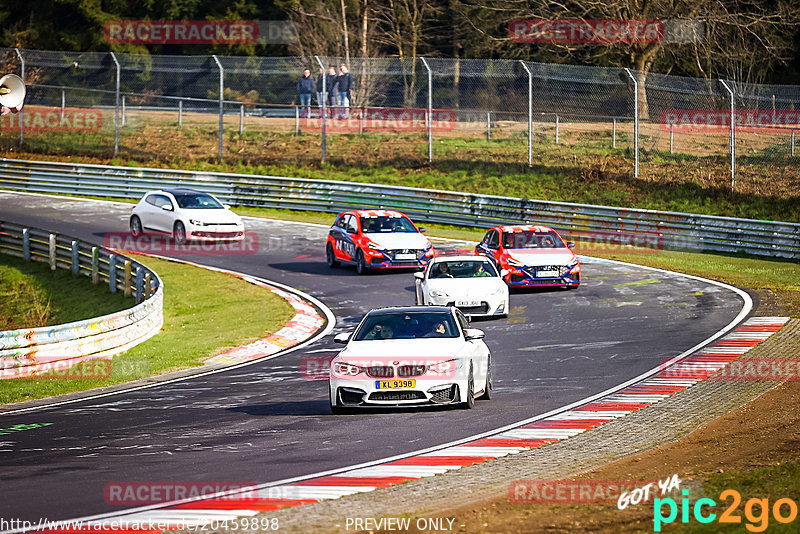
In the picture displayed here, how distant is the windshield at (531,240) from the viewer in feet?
80.1

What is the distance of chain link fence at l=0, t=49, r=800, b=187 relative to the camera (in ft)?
111

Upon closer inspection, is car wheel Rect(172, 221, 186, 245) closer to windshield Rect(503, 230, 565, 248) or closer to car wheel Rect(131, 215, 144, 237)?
car wheel Rect(131, 215, 144, 237)

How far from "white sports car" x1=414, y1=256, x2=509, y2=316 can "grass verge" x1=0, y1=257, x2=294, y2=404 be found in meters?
2.98

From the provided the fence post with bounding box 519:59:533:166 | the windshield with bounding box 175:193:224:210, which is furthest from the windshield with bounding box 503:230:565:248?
the fence post with bounding box 519:59:533:166

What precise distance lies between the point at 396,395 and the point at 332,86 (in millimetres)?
28542

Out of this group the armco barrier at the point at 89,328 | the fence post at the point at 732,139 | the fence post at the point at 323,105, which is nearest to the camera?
the armco barrier at the point at 89,328

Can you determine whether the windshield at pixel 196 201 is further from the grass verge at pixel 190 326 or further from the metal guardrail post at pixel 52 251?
the metal guardrail post at pixel 52 251

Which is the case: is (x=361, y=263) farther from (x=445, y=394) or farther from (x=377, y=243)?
(x=445, y=394)

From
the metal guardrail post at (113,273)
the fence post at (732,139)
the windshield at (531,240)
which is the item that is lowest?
the metal guardrail post at (113,273)

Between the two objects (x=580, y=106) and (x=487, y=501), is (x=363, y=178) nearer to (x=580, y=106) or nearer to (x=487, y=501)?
(x=580, y=106)

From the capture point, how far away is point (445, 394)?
511 inches

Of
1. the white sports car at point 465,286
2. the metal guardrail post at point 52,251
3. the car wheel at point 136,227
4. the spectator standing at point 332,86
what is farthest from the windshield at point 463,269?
the spectator standing at point 332,86

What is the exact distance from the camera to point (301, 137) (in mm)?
43125

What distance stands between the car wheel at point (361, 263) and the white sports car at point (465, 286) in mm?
4610
